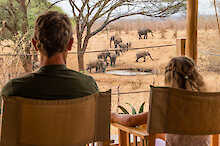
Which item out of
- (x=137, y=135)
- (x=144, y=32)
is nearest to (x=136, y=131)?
(x=137, y=135)

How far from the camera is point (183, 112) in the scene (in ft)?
4.66

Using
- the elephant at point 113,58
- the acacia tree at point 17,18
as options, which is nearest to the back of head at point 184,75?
the acacia tree at point 17,18

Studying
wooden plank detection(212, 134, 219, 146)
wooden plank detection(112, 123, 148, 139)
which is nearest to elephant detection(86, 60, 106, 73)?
wooden plank detection(212, 134, 219, 146)

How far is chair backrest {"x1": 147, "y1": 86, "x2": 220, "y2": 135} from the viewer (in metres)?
1.40

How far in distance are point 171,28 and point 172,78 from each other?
18.6ft

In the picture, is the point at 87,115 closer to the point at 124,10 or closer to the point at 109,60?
the point at 109,60

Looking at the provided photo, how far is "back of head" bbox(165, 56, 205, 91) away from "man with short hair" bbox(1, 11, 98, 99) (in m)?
0.42

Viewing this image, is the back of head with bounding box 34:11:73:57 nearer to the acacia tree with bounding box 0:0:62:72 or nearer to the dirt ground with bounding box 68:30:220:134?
the acacia tree with bounding box 0:0:62:72

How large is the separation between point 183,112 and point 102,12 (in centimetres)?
559

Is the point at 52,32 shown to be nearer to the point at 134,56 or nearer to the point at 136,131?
the point at 136,131

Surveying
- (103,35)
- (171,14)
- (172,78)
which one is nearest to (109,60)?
(103,35)

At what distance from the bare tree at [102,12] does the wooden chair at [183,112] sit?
17.1 feet

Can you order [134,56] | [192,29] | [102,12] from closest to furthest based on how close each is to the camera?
[192,29], [134,56], [102,12]

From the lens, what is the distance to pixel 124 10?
691 centimetres
